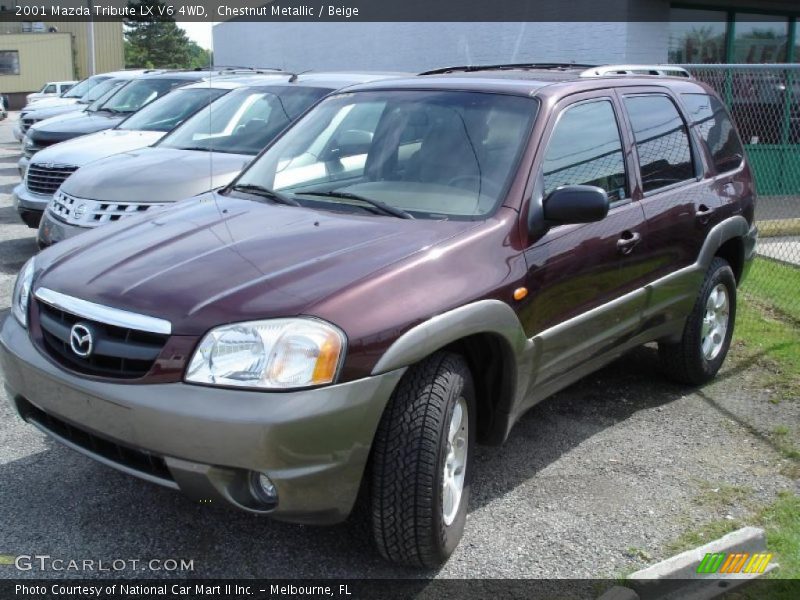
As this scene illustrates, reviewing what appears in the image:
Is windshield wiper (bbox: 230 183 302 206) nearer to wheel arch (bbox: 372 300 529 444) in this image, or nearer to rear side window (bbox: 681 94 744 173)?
wheel arch (bbox: 372 300 529 444)

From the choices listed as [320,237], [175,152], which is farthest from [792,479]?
[175,152]

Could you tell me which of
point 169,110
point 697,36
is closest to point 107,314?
point 169,110

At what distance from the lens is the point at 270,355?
9.51 ft

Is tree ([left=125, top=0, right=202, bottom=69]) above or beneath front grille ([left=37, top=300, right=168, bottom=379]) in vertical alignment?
beneath

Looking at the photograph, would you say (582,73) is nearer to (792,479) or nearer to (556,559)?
(792,479)

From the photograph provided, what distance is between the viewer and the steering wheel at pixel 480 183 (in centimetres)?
381

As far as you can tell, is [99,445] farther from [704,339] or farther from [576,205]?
[704,339]

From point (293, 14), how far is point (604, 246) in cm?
2507

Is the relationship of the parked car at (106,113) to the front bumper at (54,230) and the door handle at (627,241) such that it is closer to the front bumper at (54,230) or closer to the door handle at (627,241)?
the front bumper at (54,230)

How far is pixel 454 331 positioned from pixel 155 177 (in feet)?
14.4

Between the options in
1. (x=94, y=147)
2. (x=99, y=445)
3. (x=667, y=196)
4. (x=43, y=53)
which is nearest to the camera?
(x=99, y=445)

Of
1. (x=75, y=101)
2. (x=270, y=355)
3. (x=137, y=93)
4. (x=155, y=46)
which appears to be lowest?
(x=155, y=46)

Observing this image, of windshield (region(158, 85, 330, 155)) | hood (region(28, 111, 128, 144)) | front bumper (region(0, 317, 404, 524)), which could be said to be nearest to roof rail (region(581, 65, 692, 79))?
front bumper (region(0, 317, 404, 524))

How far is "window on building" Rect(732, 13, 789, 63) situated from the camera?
45.3ft
